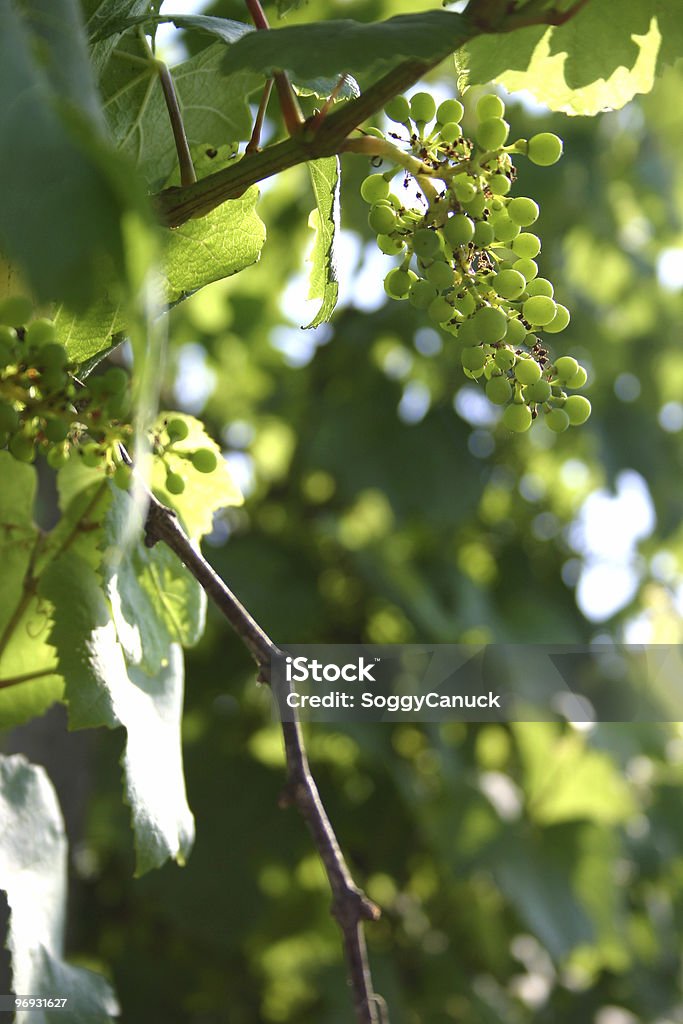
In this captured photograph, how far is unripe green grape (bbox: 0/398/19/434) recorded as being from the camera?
0.39 metres

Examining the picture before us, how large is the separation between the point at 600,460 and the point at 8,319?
1519mm

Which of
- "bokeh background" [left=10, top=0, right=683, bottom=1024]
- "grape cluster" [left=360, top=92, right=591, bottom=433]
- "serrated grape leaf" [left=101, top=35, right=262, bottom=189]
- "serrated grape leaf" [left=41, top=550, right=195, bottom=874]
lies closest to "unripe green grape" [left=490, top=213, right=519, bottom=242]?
"grape cluster" [left=360, top=92, right=591, bottom=433]

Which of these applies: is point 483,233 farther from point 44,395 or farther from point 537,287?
point 44,395

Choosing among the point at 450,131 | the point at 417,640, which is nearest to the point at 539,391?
the point at 450,131

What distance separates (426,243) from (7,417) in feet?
0.57

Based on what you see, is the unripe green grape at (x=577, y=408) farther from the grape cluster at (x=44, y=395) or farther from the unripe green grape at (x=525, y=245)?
the grape cluster at (x=44, y=395)

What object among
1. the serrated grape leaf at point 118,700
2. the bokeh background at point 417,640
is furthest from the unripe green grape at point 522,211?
the bokeh background at point 417,640

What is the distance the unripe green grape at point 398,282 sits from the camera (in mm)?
454

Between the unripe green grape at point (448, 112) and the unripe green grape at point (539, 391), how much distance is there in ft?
0.37

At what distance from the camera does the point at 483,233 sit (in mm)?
424

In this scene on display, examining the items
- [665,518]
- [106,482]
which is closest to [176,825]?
[106,482]

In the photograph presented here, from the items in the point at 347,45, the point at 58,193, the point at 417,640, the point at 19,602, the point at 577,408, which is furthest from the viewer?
the point at 417,640

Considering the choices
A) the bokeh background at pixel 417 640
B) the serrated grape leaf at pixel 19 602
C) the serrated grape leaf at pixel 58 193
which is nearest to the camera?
the serrated grape leaf at pixel 58 193

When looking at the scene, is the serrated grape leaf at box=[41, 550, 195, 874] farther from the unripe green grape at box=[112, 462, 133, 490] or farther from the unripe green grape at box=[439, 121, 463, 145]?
the unripe green grape at box=[439, 121, 463, 145]
